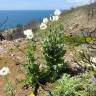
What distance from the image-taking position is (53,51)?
11.7 metres

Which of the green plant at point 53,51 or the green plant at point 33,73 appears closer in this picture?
the green plant at point 33,73

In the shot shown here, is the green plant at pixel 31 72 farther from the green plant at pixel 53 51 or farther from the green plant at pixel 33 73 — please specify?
the green plant at pixel 53 51

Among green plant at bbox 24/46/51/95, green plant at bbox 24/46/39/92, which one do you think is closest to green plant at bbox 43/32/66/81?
green plant at bbox 24/46/51/95

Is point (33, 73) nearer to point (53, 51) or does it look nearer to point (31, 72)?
point (31, 72)

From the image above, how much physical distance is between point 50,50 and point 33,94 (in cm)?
155

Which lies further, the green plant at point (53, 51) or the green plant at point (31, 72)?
the green plant at point (53, 51)

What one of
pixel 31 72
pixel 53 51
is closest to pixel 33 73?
pixel 31 72

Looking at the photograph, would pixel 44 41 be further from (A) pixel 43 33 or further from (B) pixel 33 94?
(B) pixel 33 94

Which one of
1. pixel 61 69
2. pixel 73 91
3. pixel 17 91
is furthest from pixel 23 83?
pixel 73 91

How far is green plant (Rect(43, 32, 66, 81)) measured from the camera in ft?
38.1

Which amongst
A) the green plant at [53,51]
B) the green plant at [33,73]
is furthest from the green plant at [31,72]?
the green plant at [53,51]

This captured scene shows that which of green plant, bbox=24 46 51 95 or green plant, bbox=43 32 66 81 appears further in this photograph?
green plant, bbox=43 32 66 81

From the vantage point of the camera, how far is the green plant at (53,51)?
11.6 metres

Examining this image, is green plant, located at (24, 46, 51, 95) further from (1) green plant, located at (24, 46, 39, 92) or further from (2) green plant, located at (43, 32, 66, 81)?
(2) green plant, located at (43, 32, 66, 81)
